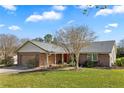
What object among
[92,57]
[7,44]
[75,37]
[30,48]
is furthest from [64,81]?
[7,44]

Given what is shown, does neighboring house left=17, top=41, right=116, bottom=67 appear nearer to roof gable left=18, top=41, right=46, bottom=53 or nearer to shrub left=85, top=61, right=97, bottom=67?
roof gable left=18, top=41, right=46, bottom=53

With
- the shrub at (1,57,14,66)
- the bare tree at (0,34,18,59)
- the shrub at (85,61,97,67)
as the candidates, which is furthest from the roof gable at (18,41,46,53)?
the bare tree at (0,34,18,59)

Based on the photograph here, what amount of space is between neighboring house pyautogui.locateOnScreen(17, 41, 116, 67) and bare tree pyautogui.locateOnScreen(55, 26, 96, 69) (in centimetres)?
396

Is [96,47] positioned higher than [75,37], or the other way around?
[75,37]

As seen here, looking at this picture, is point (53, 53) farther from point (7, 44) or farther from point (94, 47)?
point (7, 44)

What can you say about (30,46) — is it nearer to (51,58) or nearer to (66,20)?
(51,58)

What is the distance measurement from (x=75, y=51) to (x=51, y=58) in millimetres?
5770

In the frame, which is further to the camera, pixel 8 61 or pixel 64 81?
pixel 8 61

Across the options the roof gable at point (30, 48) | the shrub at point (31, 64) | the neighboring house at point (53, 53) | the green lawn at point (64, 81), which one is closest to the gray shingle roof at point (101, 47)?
the neighboring house at point (53, 53)

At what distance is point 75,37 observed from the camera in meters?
18.0

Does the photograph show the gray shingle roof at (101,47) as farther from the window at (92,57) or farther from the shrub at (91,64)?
the shrub at (91,64)

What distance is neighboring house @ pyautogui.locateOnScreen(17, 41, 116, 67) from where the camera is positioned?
862 inches

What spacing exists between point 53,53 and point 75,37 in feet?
17.6

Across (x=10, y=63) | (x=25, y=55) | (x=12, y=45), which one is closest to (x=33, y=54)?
(x=25, y=55)
